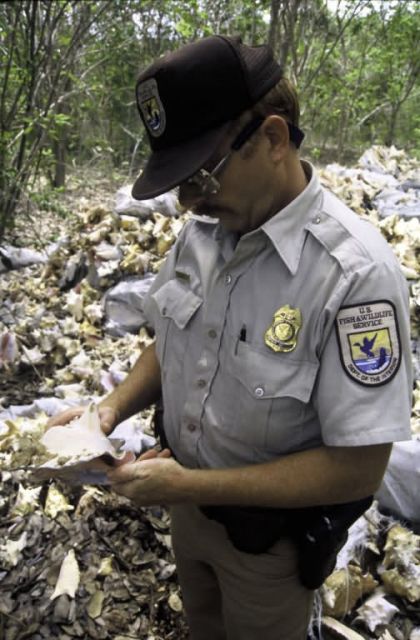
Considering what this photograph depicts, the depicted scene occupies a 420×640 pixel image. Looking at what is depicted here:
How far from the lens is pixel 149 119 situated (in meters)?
1.10

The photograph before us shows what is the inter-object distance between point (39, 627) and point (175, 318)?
4.29ft

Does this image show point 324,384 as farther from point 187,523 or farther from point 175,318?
point 187,523

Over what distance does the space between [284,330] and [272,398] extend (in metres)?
0.14

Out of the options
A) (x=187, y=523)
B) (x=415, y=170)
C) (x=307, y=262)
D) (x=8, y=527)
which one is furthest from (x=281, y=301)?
(x=415, y=170)

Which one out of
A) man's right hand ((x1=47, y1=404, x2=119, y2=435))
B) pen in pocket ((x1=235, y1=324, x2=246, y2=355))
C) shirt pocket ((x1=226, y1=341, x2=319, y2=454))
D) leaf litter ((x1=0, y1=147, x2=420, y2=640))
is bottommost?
leaf litter ((x1=0, y1=147, x2=420, y2=640))

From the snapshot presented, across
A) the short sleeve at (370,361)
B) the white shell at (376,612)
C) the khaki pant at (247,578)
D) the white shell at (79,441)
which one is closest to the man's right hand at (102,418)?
the white shell at (79,441)

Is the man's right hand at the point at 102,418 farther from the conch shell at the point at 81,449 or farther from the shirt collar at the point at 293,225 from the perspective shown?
the shirt collar at the point at 293,225

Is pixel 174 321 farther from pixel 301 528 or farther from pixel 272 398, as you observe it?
pixel 301 528

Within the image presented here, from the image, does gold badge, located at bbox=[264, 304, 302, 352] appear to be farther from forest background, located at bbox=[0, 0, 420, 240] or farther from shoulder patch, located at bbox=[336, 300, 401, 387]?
forest background, located at bbox=[0, 0, 420, 240]

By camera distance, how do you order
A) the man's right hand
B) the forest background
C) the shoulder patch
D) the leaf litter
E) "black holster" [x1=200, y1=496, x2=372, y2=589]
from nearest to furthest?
the shoulder patch
"black holster" [x1=200, y1=496, x2=372, y2=589]
the man's right hand
the leaf litter
the forest background

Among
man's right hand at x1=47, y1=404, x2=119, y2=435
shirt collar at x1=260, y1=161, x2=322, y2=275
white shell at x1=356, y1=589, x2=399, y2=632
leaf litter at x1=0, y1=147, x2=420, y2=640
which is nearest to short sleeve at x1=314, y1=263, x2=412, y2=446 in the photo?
shirt collar at x1=260, y1=161, x2=322, y2=275

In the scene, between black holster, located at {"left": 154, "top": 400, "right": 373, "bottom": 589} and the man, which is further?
black holster, located at {"left": 154, "top": 400, "right": 373, "bottom": 589}

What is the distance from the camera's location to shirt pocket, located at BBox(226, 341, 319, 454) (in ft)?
3.50

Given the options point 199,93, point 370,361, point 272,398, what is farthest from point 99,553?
point 199,93
